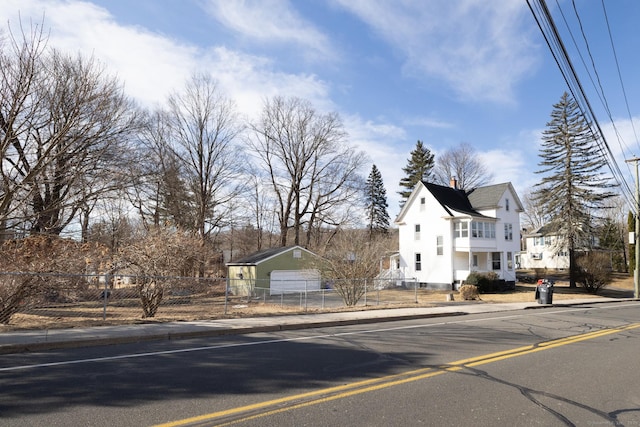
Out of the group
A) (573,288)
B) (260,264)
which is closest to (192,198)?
(260,264)

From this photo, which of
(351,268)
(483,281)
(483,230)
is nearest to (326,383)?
(351,268)

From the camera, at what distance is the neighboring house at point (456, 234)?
113 ft

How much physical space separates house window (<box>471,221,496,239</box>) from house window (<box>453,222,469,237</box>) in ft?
1.55

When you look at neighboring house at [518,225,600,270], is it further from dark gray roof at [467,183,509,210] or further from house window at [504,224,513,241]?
dark gray roof at [467,183,509,210]

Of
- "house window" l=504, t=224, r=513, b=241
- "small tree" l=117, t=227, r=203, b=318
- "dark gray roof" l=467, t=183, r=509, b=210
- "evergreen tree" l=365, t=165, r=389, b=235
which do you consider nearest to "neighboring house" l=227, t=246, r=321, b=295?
"small tree" l=117, t=227, r=203, b=318

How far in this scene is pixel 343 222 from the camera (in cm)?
4519

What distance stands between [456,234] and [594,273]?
11.7m

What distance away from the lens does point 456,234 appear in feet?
114

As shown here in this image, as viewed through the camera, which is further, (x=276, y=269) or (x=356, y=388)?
(x=276, y=269)

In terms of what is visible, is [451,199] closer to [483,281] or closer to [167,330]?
[483,281]

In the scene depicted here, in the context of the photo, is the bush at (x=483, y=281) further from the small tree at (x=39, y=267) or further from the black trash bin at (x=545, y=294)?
the small tree at (x=39, y=267)

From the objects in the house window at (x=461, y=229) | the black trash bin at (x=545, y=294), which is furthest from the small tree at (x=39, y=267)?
the house window at (x=461, y=229)

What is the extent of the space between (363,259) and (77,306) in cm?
1316

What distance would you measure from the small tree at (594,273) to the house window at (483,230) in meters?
7.95
